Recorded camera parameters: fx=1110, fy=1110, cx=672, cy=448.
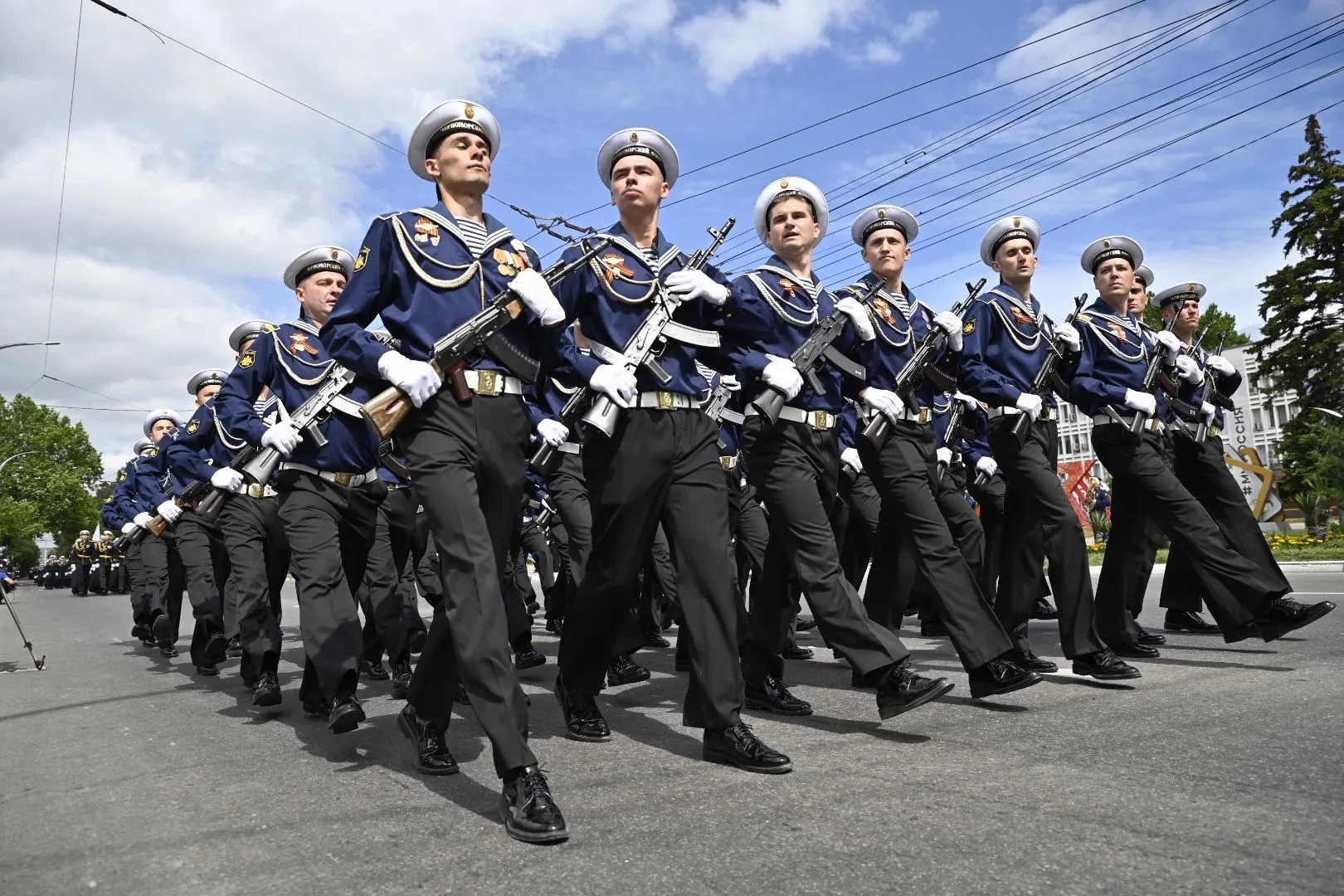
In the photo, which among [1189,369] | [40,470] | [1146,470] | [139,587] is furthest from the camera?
[40,470]

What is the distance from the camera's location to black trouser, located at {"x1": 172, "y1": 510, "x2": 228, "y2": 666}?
834cm

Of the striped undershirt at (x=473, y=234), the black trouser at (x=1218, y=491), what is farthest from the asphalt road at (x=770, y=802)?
the striped undershirt at (x=473, y=234)

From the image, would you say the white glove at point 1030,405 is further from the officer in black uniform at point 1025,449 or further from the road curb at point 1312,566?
the road curb at point 1312,566

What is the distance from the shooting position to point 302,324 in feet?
19.8

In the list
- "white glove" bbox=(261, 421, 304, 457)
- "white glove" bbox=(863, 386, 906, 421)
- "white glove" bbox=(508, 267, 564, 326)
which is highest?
"white glove" bbox=(508, 267, 564, 326)

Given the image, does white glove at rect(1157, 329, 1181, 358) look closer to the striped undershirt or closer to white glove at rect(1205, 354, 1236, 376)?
white glove at rect(1205, 354, 1236, 376)

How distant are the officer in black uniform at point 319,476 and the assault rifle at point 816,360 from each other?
5.66ft

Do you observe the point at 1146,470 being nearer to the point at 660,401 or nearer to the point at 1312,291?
the point at 660,401

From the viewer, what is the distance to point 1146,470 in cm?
599

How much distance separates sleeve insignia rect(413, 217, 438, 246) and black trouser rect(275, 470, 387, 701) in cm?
185

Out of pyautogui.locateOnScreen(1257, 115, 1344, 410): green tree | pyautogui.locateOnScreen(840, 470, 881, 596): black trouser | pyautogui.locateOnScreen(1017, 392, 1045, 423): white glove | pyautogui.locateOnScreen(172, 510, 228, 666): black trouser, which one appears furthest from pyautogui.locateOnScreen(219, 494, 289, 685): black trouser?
pyautogui.locateOnScreen(1257, 115, 1344, 410): green tree

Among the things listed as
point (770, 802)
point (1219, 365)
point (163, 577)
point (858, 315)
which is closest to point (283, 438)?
point (858, 315)

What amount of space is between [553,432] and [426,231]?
3443mm

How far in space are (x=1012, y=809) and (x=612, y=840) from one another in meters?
1.09
